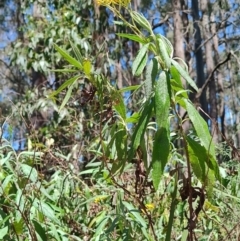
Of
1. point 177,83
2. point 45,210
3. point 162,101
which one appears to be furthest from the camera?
point 45,210

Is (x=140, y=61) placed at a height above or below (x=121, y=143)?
above

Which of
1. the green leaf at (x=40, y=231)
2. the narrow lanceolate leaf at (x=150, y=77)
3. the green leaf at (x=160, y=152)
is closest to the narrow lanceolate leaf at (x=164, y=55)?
the narrow lanceolate leaf at (x=150, y=77)

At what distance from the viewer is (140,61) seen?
4.76 feet

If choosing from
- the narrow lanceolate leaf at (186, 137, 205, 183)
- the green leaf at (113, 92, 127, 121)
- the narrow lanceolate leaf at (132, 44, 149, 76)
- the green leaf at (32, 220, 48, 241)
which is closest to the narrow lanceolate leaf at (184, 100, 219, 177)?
the narrow lanceolate leaf at (186, 137, 205, 183)

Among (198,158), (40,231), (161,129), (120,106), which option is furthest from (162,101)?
(40,231)

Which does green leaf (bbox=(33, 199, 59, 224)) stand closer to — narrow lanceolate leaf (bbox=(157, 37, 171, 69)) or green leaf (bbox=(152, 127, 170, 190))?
green leaf (bbox=(152, 127, 170, 190))

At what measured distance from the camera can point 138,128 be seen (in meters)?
1.43

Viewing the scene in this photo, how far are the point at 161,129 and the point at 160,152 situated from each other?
6 cm

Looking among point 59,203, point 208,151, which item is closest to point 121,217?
point 208,151

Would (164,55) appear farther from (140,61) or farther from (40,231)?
(40,231)

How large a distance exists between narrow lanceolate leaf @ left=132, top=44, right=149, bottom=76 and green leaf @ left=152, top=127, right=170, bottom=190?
0.17 metres

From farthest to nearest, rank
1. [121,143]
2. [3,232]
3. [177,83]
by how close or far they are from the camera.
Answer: [3,232]
[121,143]
[177,83]

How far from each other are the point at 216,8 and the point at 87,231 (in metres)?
15.4

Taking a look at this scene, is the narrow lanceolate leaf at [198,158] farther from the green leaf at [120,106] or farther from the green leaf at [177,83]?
the green leaf at [120,106]
